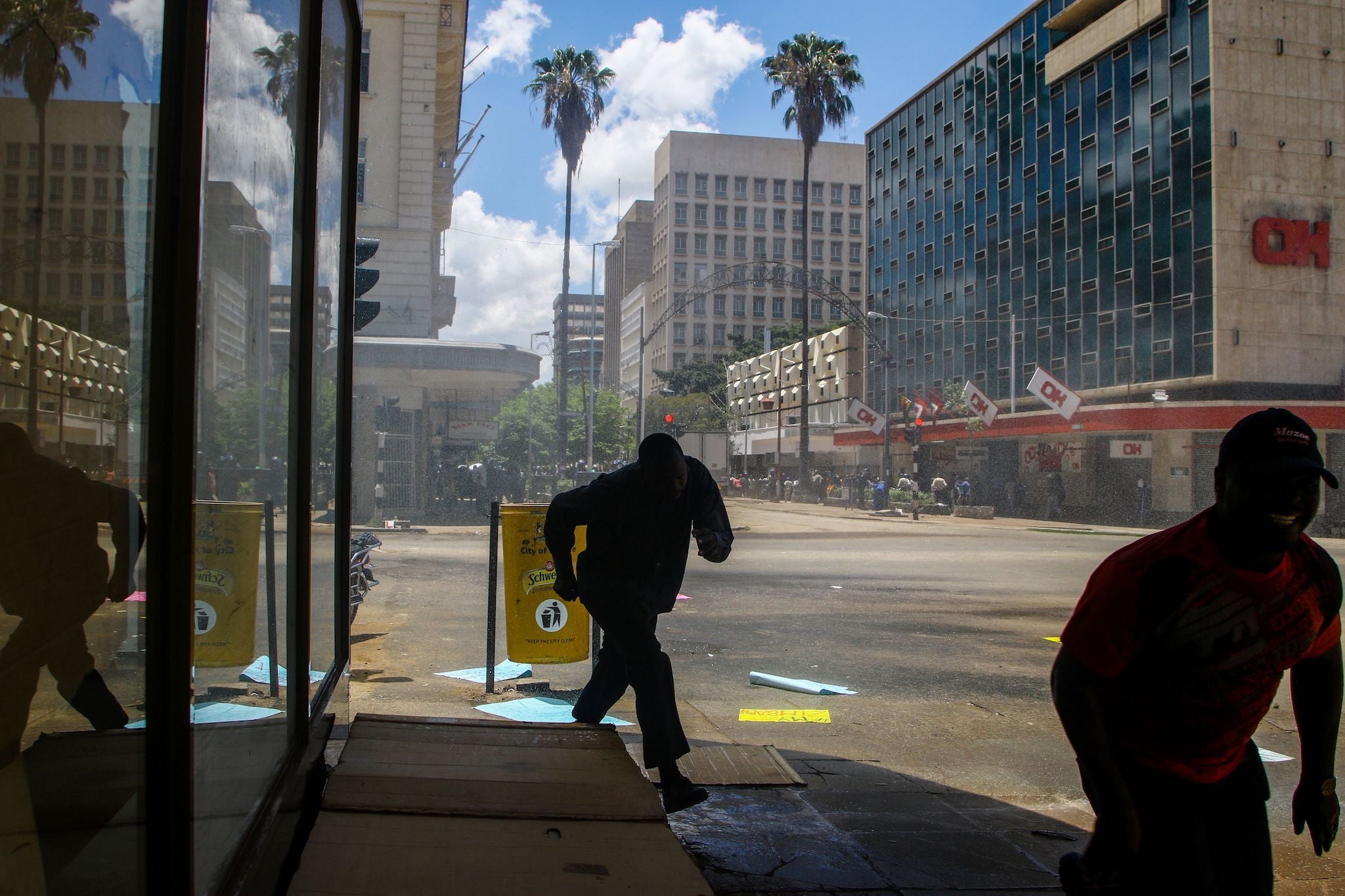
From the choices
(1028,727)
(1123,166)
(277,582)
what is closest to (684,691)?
(1028,727)

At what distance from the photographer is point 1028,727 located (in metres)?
6.58

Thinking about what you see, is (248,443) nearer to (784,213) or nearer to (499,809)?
(499,809)

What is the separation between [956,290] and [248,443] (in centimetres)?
4890

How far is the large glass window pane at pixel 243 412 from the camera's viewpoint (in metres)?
1.70

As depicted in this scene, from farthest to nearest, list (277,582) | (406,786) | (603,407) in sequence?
(603,407)
(406,786)
(277,582)

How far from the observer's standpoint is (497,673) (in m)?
7.73

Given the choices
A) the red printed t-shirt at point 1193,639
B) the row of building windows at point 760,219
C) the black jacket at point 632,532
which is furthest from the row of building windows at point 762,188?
the red printed t-shirt at point 1193,639

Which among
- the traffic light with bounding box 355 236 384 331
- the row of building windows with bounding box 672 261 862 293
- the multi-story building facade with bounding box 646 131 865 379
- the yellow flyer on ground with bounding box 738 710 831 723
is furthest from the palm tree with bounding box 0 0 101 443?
the row of building windows with bounding box 672 261 862 293

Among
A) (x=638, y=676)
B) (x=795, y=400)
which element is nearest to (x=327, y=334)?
(x=638, y=676)

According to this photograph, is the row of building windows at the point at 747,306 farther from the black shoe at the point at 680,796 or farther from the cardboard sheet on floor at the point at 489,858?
the cardboard sheet on floor at the point at 489,858

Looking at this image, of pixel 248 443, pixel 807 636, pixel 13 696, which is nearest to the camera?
pixel 13 696

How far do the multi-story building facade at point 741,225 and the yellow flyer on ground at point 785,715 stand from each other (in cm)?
10400

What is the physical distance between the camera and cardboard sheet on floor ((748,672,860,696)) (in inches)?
298

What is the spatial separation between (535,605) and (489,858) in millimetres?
4271
